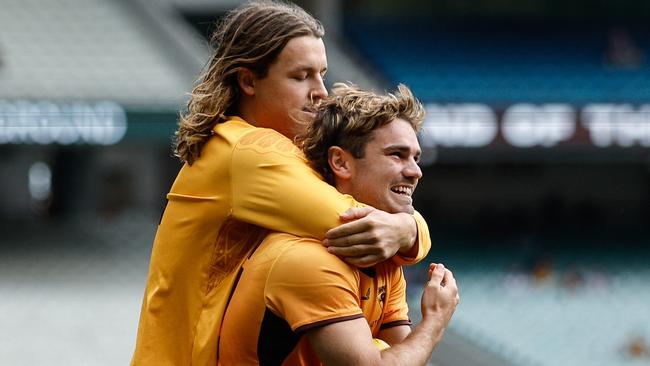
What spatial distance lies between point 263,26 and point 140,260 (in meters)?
10.4

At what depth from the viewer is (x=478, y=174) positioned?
54.3 feet

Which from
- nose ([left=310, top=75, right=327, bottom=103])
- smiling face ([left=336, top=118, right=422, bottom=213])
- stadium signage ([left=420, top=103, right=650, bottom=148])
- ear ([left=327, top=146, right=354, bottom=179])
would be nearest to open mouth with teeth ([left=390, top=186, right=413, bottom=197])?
smiling face ([left=336, top=118, right=422, bottom=213])

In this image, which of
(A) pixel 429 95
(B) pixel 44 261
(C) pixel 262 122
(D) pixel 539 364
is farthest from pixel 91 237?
(C) pixel 262 122

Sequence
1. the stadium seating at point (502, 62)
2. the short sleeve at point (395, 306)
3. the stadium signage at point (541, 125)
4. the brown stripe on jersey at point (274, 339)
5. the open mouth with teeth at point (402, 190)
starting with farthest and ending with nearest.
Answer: the stadium seating at point (502, 62), the stadium signage at point (541, 125), the short sleeve at point (395, 306), the open mouth with teeth at point (402, 190), the brown stripe on jersey at point (274, 339)

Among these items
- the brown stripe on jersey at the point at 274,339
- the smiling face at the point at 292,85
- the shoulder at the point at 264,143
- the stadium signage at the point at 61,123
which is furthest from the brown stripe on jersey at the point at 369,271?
the stadium signage at the point at 61,123

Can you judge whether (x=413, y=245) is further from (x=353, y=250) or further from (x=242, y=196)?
(x=242, y=196)

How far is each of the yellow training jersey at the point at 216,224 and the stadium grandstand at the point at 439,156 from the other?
7.63 meters

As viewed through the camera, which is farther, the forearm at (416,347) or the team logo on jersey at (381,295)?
the team logo on jersey at (381,295)

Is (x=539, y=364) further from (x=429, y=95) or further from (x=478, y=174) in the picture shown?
(x=478, y=174)

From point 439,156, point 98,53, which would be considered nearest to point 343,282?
point 439,156

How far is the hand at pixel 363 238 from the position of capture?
8.43 ft

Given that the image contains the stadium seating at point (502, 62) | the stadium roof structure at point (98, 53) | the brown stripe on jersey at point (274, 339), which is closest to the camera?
the brown stripe on jersey at point (274, 339)

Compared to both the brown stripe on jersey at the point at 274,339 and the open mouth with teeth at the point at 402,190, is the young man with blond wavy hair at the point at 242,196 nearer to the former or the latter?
the open mouth with teeth at the point at 402,190

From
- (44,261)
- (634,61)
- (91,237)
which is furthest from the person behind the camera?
(634,61)
